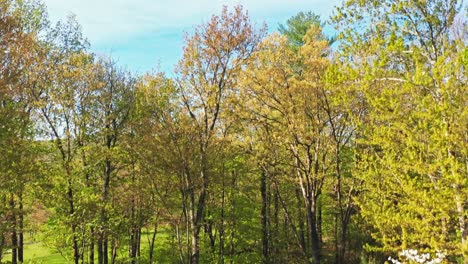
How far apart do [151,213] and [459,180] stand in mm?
15745

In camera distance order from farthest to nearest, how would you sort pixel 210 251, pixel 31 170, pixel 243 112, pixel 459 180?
pixel 210 251 < pixel 243 112 < pixel 31 170 < pixel 459 180

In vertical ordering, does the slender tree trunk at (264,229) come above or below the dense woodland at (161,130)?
below

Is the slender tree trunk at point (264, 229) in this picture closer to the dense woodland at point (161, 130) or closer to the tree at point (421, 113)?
the dense woodland at point (161, 130)

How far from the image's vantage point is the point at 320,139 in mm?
17438

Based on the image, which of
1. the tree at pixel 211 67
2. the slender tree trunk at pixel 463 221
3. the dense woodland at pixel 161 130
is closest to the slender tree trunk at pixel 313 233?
the dense woodland at pixel 161 130

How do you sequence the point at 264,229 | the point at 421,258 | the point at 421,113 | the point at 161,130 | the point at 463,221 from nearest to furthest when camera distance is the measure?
the point at 421,113 → the point at 463,221 → the point at 421,258 → the point at 161,130 → the point at 264,229

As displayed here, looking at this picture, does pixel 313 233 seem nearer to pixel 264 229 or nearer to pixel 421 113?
pixel 264 229

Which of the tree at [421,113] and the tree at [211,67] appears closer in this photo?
the tree at [421,113]

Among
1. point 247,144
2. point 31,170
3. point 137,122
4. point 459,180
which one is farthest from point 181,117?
point 459,180

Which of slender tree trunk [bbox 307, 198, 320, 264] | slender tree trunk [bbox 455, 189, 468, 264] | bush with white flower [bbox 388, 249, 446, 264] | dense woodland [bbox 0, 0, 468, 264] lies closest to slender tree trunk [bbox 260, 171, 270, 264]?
dense woodland [bbox 0, 0, 468, 264]

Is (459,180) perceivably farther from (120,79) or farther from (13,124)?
(120,79)

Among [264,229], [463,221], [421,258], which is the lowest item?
[264,229]

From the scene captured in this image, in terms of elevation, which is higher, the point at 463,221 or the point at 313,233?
the point at 463,221

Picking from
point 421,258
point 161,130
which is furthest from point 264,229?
point 421,258
